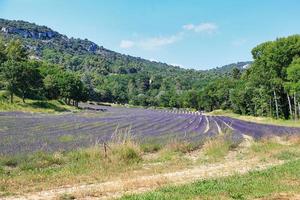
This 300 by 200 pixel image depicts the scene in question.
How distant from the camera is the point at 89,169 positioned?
723 inches

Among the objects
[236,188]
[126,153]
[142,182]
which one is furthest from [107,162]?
[236,188]

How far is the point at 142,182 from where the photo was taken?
610 inches

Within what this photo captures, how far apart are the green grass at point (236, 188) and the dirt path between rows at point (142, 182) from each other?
3.56ft

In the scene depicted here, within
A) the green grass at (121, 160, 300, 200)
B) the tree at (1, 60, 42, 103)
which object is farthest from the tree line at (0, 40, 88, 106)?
the green grass at (121, 160, 300, 200)

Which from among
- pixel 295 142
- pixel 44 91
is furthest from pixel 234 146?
pixel 44 91

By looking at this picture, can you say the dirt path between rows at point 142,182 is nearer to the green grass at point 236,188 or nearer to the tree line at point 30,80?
the green grass at point 236,188

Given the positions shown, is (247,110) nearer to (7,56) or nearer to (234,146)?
(7,56)

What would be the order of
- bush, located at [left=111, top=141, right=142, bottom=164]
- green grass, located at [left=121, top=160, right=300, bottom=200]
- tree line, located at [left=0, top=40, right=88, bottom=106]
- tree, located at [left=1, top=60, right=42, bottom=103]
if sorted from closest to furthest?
1. green grass, located at [left=121, top=160, right=300, bottom=200]
2. bush, located at [left=111, top=141, right=142, bottom=164]
3. tree, located at [left=1, top=60, right=42, bottom=103]
4. tree line, located at [left=0, top=40, right=88, bottom=106]

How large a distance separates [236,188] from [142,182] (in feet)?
10.2

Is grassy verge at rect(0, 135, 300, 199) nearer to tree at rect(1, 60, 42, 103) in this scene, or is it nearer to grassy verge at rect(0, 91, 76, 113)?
grassy verge at rect(0, 91, 76, 113)

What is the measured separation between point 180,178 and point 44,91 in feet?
355

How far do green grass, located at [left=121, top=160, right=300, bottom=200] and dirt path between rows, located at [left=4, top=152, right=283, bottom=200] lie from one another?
1.08 metres

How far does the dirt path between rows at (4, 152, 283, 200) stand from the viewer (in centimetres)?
1341

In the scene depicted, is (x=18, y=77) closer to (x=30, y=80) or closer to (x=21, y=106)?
(x=30, y=80)
